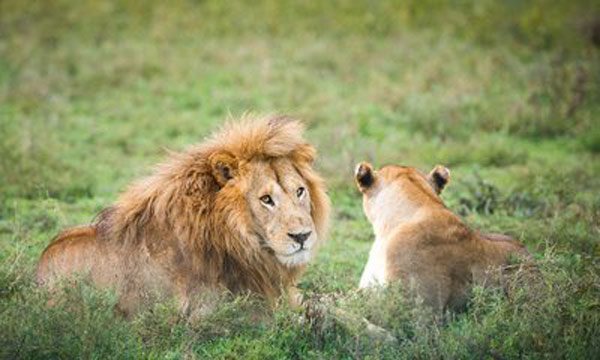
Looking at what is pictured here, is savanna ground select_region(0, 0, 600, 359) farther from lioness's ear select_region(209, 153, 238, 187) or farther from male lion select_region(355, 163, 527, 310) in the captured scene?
lioness's ear select_region(209, 153, 238, 187)

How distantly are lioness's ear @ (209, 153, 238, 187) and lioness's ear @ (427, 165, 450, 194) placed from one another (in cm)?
131

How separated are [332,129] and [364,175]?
4.76m

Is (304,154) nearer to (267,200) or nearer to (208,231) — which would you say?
(267,200)

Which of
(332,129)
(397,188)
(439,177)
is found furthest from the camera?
(332,129)

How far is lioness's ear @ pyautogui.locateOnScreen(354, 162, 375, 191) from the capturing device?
18.5 ft

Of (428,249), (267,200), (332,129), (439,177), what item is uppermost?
(267,200)

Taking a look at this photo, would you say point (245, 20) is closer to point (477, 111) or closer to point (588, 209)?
point (477, 111)

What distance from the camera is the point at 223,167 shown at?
5.12 metres

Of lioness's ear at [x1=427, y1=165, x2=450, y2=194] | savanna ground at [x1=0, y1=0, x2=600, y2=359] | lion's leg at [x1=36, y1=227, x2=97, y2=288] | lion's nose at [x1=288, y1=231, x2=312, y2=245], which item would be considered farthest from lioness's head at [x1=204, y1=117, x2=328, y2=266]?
lioness's ear at [x1=427, y1=165, x2=450, y2=194]

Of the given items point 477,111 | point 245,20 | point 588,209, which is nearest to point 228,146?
point 588,209

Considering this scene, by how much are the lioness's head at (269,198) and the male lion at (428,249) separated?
0.44 m

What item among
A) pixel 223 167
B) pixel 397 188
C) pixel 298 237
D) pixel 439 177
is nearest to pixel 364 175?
pixel 397 188

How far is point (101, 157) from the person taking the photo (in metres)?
9.82

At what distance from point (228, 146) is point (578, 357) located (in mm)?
2087
